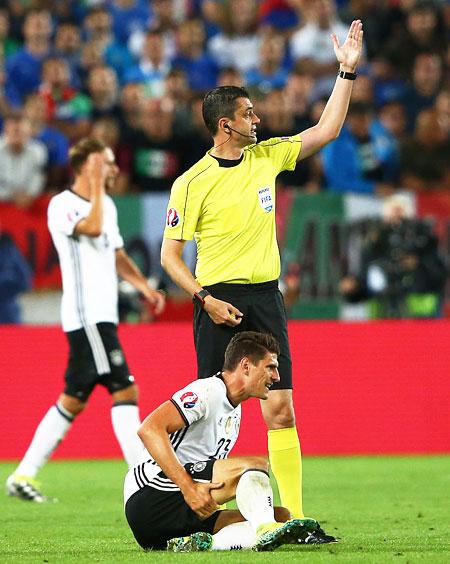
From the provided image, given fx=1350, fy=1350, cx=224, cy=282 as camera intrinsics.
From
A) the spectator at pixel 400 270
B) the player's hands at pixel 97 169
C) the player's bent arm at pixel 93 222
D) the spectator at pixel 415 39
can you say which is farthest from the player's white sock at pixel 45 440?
the spectator at pixel 415 39

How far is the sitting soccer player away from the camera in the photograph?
6160 mm

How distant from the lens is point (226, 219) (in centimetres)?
710

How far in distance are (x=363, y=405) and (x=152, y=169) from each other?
3599 millimetres

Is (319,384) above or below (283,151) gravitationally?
below

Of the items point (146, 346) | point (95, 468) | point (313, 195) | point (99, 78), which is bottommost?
point (95, 468)

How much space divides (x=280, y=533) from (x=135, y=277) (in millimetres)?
3993

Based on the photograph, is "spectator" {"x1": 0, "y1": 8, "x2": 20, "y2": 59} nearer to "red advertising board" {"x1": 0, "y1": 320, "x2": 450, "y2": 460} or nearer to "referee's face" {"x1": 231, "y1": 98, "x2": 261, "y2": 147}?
"red advertising board" {"x1": 0, "y1": 320, "x2": 450, "y2": 460}

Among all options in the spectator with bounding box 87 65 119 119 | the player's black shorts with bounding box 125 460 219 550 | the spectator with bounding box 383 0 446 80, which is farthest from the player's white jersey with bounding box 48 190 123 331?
the spectator with bounding box 383 0 446 80

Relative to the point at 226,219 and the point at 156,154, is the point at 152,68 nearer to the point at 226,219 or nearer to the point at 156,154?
the point at 156,154

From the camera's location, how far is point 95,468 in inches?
455

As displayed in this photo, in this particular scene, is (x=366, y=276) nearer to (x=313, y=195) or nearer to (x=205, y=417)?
(x=313, y=195)

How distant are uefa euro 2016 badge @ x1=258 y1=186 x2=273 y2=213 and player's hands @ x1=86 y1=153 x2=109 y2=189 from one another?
103 inches

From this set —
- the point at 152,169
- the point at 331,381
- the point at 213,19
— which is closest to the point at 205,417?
the point at 331,381

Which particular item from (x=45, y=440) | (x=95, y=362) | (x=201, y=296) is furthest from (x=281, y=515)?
Answer: (x=45, y=440)
